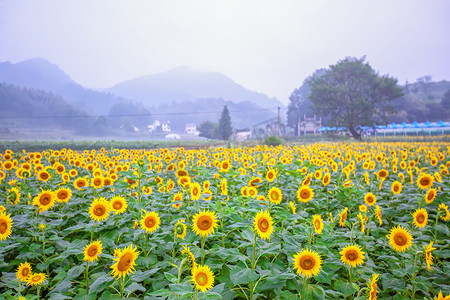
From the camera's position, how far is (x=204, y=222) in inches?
75.4

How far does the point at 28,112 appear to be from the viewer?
106 meters

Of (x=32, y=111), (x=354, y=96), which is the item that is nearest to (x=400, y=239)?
(x=354, y=96)

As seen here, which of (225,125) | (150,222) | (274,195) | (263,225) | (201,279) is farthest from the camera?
(225,125)

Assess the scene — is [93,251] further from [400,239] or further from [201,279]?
[400,239]

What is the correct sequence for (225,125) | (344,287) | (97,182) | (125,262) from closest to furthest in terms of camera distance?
(125,262) → (344,287) → (97,182) → (225,125)

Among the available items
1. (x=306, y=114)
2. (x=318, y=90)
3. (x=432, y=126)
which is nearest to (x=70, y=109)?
(x=306, y=114)

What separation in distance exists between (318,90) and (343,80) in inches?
279

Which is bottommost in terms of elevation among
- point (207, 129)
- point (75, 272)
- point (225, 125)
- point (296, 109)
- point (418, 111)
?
point (75, 272)

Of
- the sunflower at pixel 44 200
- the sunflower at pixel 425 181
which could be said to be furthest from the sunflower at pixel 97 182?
the sunflower at pixel 425 181

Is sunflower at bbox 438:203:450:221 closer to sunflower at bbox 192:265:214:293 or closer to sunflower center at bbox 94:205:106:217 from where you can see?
sunflower at bbox 192:265:214:293

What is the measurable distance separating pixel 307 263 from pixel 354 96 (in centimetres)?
4087

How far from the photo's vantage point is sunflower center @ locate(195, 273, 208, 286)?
139 centimetres

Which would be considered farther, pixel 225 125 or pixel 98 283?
pixel 225 125

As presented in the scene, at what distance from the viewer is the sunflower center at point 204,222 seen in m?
1.91
